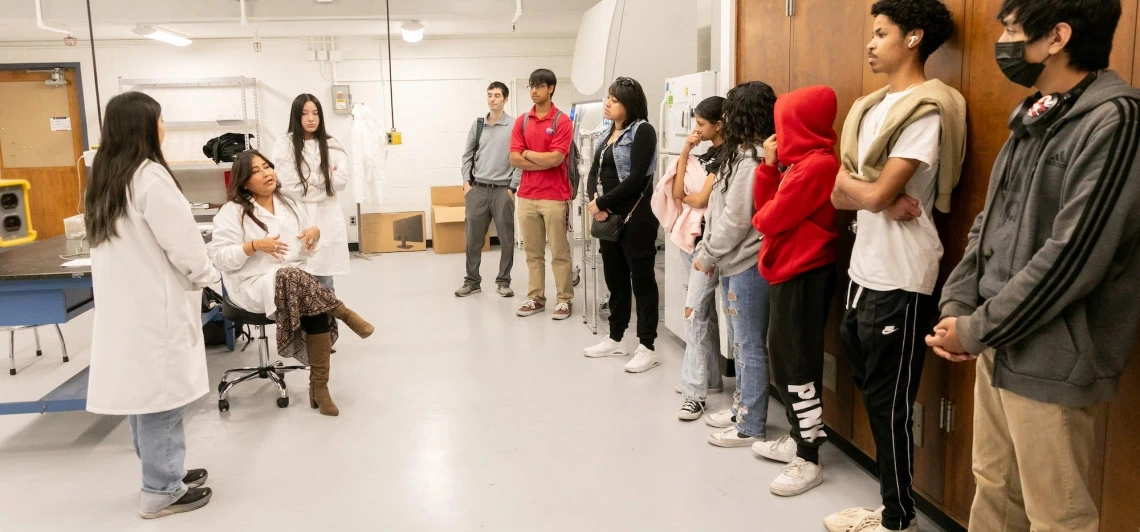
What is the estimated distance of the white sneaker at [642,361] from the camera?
4090mm

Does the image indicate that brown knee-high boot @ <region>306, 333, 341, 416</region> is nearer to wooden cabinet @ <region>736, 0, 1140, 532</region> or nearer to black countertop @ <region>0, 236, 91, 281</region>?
black countertop @ <region>0, 236, 91, 281</region>

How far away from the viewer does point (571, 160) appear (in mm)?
5387

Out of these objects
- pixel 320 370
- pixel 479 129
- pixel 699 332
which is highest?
pixel 479 129

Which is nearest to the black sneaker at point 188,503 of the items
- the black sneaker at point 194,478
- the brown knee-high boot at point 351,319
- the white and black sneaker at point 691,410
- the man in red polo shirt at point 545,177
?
the black sneaker at point 194,478

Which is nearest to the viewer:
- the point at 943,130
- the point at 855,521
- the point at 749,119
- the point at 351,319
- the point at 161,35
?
the point at 943,130

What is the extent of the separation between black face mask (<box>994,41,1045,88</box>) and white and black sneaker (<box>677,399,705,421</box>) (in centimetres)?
207

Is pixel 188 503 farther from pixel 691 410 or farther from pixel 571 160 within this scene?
pixel 571 160

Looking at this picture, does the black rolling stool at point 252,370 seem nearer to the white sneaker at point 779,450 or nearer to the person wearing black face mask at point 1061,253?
the white sneaker at point 779,450

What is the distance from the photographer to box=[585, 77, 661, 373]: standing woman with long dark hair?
3920 millimetres

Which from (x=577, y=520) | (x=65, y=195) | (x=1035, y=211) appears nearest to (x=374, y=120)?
(x=65, y=195)

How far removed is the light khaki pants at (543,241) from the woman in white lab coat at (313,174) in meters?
1.40

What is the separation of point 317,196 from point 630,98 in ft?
5.99

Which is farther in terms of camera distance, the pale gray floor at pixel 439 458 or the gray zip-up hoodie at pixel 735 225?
the gray zip-up hoodie at pixel 735 225

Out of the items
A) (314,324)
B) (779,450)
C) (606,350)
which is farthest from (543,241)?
(779,450)
